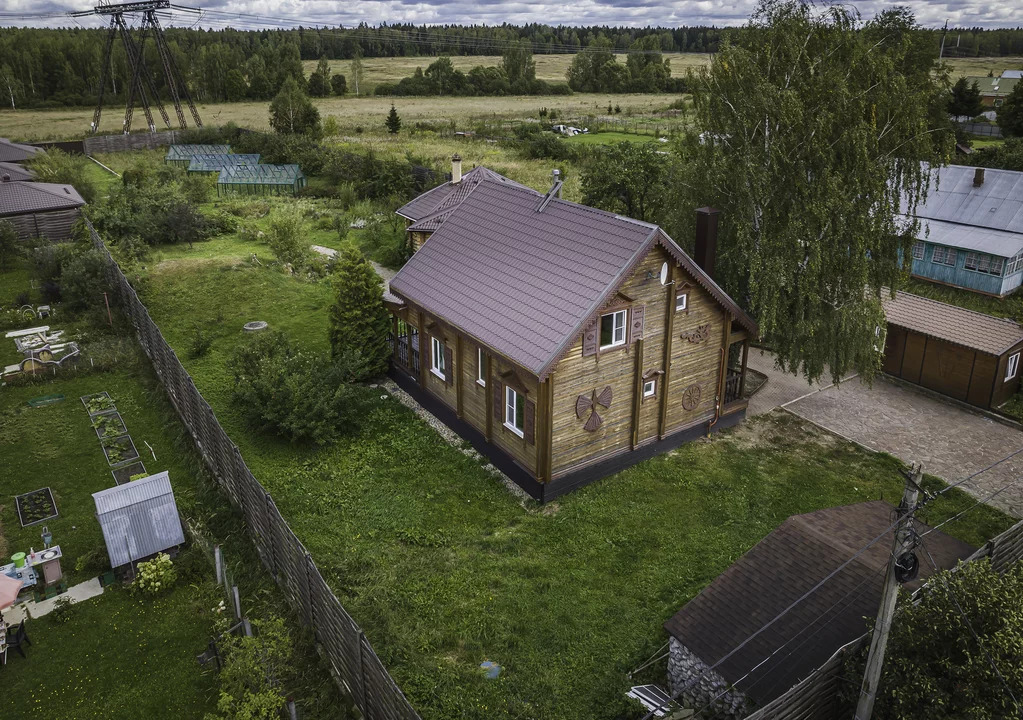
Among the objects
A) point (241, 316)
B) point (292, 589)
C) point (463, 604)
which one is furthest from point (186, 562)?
point (241, 316)

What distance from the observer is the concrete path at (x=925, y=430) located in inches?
713

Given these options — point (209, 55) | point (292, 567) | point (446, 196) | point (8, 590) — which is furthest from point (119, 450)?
point (209, 55)

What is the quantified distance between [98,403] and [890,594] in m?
21.0

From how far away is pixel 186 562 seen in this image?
46.4 ft

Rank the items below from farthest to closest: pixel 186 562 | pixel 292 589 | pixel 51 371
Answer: pixel 51 371 < pixel 186 562 < pixel 292 589

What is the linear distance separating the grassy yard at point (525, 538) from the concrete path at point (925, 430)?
0.83 metres

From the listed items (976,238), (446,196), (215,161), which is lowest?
(976,238)

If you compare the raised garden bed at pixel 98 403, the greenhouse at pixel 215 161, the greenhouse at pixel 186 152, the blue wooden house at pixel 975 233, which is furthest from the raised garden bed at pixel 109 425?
the greenhouse at pixel 186 152

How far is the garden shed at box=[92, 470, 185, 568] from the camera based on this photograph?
1368 cm

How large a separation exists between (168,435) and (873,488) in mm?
18772

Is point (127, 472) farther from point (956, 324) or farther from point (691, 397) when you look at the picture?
point (956, 324)

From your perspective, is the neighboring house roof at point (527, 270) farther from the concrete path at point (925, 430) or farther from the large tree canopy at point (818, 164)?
the concrete path at point (925, 430)

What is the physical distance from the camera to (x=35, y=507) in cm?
1595

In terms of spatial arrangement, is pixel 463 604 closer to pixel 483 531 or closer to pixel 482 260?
pixel 483 531
